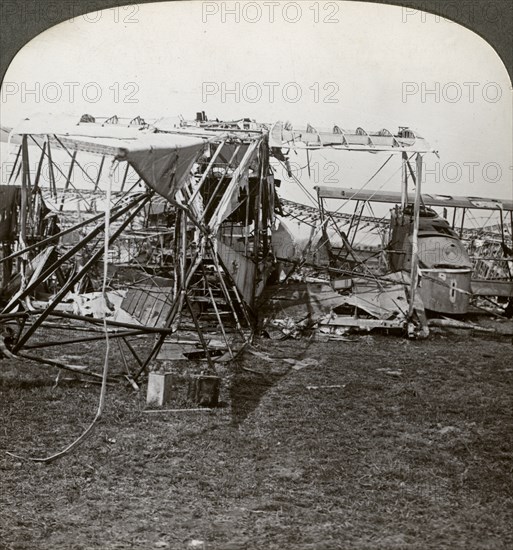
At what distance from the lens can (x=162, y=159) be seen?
19.5 feet

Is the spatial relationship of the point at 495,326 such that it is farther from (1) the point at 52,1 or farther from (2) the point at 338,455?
(1) the point at 52,1

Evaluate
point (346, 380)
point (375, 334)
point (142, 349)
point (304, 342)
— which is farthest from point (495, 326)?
point (142, 349)

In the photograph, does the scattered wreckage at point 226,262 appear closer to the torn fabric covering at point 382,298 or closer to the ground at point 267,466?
the torn fabric covering at point 382,298

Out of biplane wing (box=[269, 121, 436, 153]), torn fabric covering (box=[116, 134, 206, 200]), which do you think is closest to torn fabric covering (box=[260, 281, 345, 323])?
biplane wing (box=[269, 121, 436, 153])

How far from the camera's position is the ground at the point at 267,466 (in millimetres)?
Answer: 4723

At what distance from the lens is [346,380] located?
10.0 m

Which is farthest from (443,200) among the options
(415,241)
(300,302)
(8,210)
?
(8,210)

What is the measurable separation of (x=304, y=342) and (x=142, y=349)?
11.9ft

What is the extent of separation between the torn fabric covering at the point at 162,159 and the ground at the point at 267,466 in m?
2.71

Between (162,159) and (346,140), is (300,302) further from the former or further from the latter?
(162,159)

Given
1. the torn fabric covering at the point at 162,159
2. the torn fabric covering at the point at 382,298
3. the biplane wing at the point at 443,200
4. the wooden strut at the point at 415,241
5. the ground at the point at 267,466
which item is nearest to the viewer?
the ground at the point at 267,466

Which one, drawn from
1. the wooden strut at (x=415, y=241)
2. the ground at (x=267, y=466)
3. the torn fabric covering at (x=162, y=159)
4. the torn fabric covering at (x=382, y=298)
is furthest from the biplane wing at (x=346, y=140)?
the torn fabric covering at (x=162, y=159)

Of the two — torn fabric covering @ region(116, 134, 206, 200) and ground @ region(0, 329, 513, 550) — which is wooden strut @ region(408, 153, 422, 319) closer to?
ground @ region(0, 329, 513, 550)

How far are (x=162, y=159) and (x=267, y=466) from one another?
3.16m
